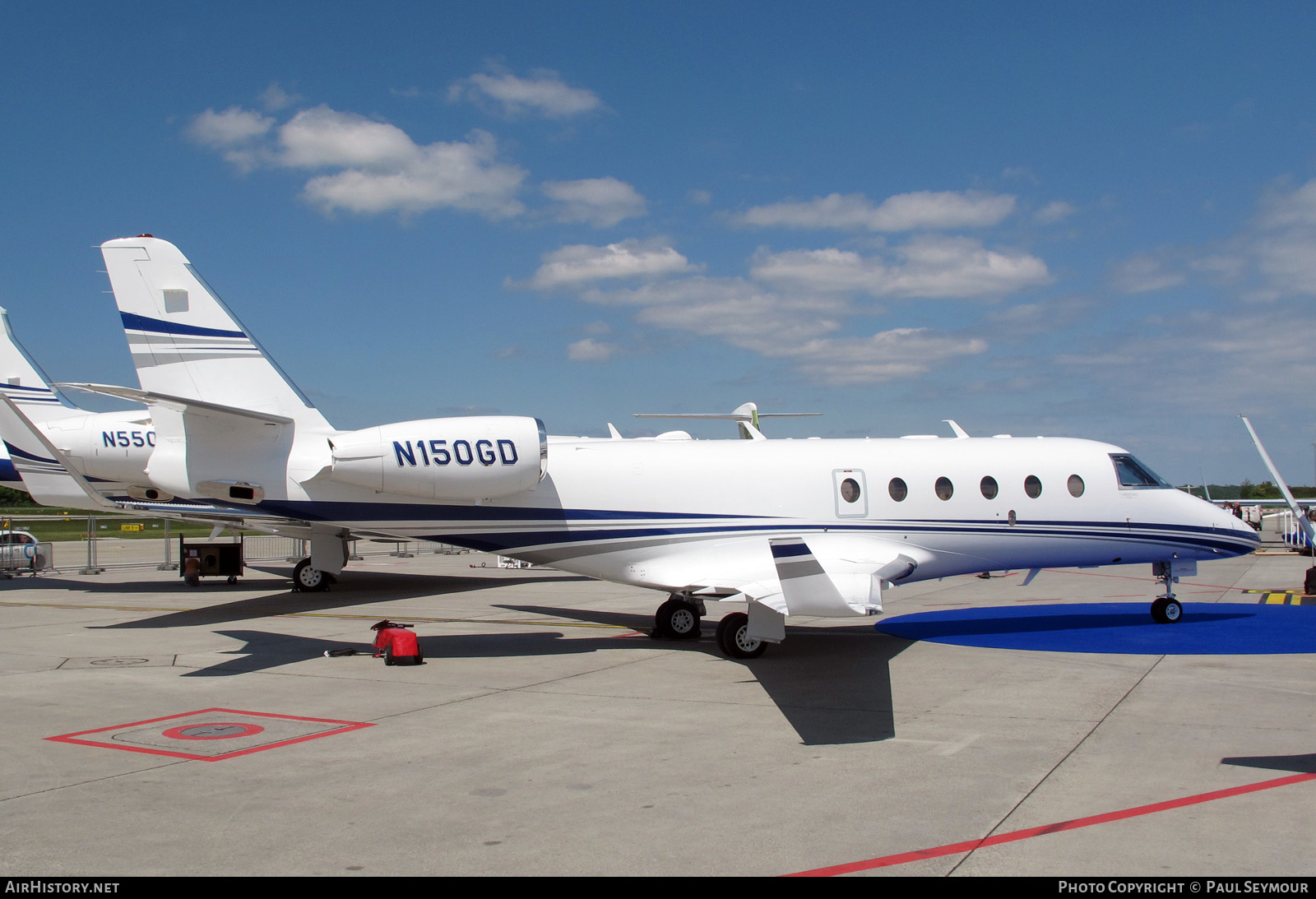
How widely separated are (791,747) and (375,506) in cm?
753

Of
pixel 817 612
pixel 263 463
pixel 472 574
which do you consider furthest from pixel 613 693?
pixel 472 574

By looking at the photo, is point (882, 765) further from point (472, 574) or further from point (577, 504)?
point (472, 574)

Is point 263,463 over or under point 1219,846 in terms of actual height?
over

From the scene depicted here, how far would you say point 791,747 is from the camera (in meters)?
7.93

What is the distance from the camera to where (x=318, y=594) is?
890 inches

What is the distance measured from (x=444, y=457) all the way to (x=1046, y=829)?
898 centimetres

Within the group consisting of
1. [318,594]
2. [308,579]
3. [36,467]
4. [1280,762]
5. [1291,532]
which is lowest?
[1280,762]

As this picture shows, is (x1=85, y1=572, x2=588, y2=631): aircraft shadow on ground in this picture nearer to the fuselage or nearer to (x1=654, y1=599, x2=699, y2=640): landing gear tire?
the fuselage

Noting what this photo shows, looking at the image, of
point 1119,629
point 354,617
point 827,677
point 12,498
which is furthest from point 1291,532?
point 12,498

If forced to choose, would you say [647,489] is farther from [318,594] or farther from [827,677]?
[318,594]

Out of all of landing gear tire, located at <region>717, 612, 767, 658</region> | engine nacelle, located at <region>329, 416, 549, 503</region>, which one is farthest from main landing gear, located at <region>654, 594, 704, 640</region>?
engine nacelle, located at <region>329, 416, 549, 503</region>

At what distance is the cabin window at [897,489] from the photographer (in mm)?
14008

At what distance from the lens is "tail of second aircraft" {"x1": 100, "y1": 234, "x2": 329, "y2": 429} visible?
1385cm

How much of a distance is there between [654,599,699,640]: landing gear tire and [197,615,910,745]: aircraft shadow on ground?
14 cm
